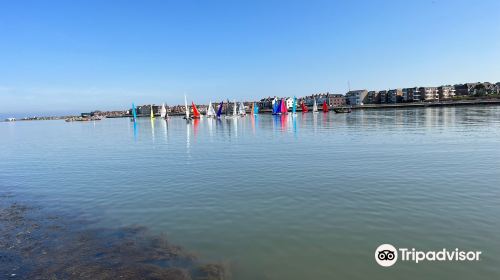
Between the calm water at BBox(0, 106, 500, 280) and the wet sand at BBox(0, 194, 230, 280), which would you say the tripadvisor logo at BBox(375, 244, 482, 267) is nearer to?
the calm water at BBox(0, 106, 500, 280)

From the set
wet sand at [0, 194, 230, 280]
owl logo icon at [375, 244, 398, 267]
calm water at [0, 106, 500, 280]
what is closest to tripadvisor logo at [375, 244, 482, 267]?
owl logo icon at [375, 244, 398, 267]

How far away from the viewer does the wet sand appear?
→ 32.8ft

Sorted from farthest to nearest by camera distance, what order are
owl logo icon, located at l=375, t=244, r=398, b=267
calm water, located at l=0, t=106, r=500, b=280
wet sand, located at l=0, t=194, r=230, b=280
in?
1. calm water, located at l=0, t=106, r=500, b=280
2. owl logo icon, located at l=375, t=244, r=398, b=267
3. wet sand, located at l=0, t=194, r=230, b=280

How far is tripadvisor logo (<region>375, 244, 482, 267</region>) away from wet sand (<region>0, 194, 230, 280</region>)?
4589mm

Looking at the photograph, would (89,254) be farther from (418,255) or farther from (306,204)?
(418,255)

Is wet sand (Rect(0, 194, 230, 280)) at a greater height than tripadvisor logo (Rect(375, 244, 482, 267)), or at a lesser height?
greater

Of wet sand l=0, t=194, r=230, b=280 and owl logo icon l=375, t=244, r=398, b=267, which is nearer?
wet sand l=0, t=194, r=230, b=280

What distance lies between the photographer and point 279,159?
3019 cm

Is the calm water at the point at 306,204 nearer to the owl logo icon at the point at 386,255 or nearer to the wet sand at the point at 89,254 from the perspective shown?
the owl logo icon at the point at 386,255

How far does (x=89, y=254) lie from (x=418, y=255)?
10.1 metres

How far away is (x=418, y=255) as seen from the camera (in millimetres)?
10570

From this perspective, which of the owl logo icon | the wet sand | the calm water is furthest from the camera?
the calm water

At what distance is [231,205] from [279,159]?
45.9 feet

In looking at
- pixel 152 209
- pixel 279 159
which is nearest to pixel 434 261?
pixel 152 209
